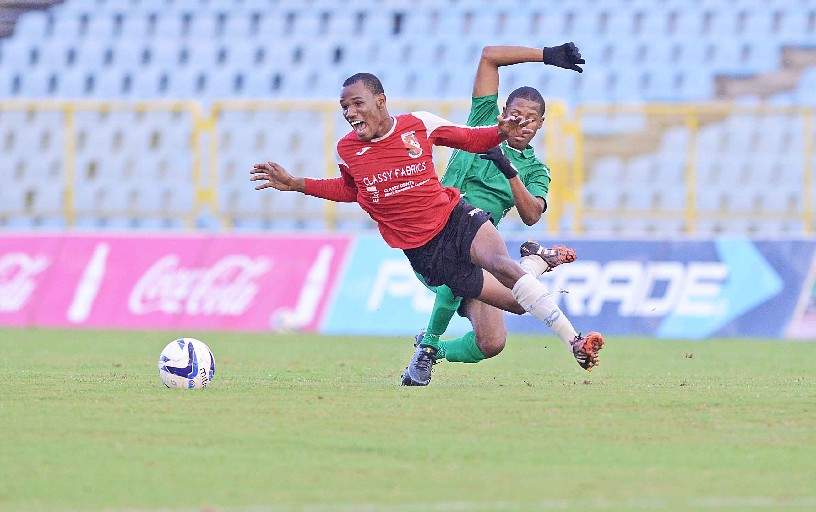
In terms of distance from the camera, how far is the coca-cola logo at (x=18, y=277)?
1967 cm

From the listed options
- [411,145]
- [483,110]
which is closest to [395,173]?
[411,145]

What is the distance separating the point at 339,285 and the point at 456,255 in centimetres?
864

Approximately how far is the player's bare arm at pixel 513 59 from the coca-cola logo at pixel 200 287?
8.37 m

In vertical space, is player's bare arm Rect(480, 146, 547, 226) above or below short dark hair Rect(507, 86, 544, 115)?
below

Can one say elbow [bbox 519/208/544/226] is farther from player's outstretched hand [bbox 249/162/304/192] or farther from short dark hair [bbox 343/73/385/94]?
player's outstretched hand [bbox 249/162/304/192]

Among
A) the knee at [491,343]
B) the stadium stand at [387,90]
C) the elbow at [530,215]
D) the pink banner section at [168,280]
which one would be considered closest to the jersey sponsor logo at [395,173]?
the elbow at [530,215]

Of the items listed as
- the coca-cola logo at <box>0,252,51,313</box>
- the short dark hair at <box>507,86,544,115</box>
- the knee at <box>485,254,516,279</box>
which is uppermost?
the short dark hair at <box>507,86,544,115</box>

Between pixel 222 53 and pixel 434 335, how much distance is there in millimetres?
14353

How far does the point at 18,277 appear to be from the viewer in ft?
64.8

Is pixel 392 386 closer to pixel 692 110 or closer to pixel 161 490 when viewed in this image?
pixel 161 490

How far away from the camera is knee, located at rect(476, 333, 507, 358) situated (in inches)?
430

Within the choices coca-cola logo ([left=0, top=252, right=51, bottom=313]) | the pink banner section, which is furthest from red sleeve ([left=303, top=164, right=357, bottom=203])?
coca-cola logo ([left=0, top=252, right=51, bottom=313])

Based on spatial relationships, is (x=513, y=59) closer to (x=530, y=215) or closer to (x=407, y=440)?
(x=530, y=215)

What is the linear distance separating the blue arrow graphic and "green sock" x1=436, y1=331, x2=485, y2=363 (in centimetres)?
703
